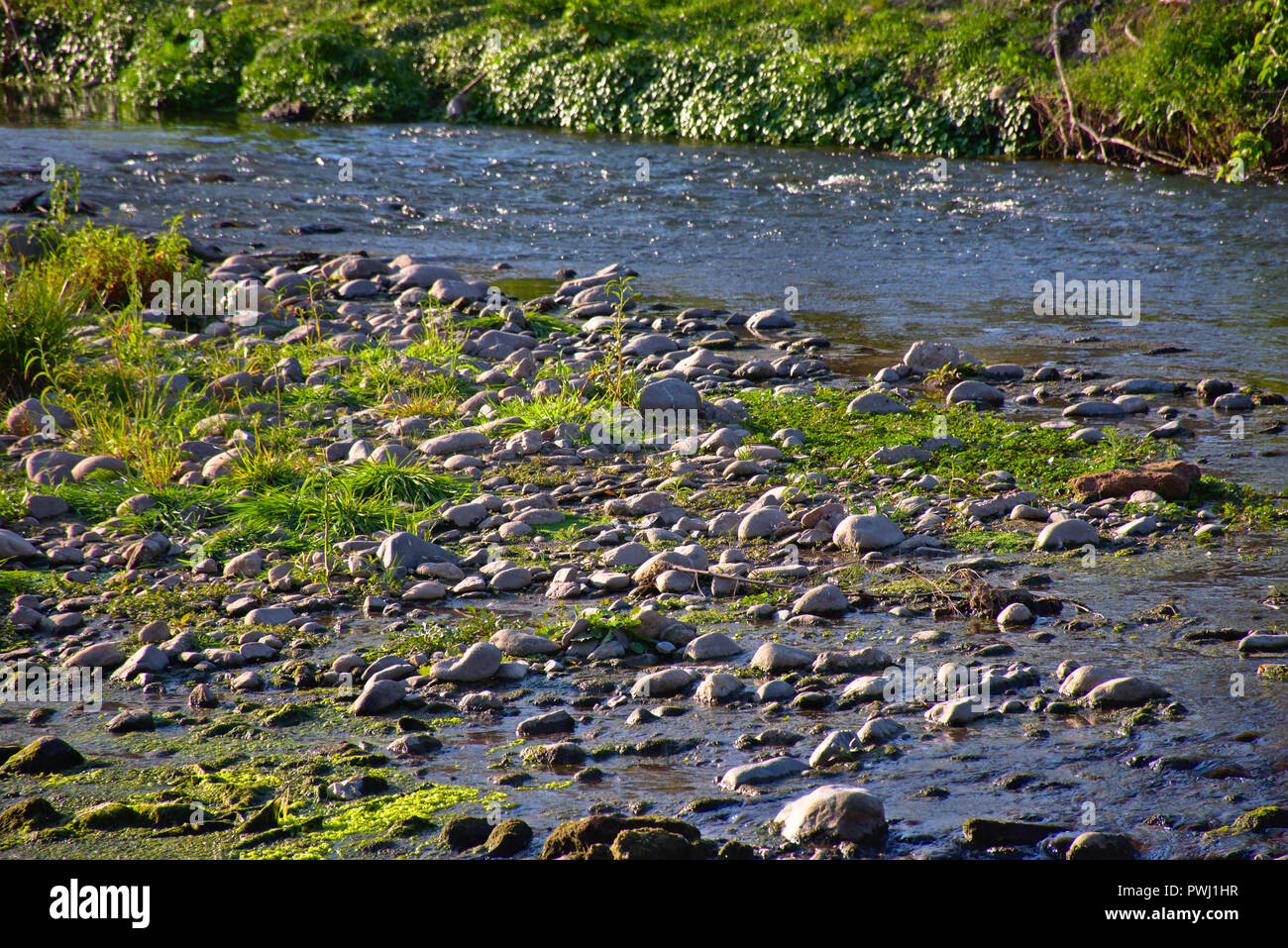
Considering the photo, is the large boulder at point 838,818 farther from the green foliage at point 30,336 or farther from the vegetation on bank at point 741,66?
the vegetation on bank at point 741,66

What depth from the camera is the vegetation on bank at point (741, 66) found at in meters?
13.7

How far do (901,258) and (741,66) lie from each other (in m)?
9.75

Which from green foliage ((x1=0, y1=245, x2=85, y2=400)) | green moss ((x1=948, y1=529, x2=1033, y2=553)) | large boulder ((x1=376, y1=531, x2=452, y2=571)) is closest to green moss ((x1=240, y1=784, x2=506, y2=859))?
large boulder ((x1=376, y1=531, x2=452, y2=571))

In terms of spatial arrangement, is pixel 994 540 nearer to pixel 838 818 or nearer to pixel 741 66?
pixel 838 818

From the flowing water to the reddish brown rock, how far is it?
0.36 meters

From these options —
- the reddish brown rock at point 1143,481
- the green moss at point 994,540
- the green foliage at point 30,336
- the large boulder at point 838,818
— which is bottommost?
the large boulder at point 838,818

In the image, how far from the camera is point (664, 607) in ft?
12.2

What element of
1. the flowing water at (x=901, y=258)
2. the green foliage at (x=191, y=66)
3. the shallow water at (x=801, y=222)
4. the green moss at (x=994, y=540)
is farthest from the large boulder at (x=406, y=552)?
the green foliage at (x=191, y=66)

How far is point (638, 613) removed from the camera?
137 inches

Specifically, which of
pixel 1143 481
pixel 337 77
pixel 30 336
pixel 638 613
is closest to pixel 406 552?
pixel 638 613

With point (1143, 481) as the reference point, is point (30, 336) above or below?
above

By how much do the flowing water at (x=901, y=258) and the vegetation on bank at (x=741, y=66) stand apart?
1.02 m

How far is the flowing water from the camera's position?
8.66 feet
